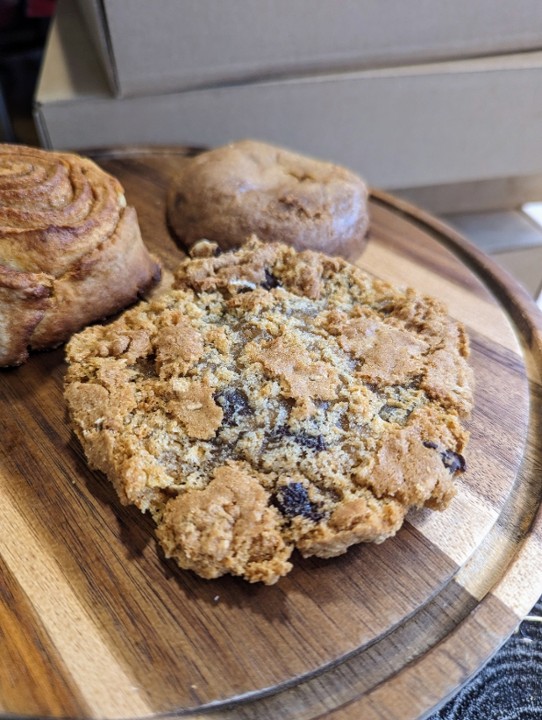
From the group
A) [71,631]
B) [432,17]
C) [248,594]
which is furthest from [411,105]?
[71,631]

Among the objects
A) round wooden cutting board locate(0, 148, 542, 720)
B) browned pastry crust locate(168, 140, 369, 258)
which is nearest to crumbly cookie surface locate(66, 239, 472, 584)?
round wooden cutting board locate(0, 148, 542, 720)

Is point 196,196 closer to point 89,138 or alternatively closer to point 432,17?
point 89,138

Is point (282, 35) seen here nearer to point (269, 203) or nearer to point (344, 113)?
point (344, 113)

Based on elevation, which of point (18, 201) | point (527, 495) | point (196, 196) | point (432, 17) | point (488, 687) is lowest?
point (488, 687)

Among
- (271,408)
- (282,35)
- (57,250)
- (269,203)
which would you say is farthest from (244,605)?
(282,35)

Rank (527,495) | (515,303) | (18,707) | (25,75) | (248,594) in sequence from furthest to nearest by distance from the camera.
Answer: (25,75) < (515,303) < (527,495) < (248,594) < (18,707)

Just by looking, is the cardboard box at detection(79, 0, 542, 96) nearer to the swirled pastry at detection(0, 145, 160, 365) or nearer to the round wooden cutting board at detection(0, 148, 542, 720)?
the swirled pastry at detection(0, 145, 160, 365)
